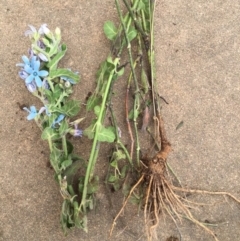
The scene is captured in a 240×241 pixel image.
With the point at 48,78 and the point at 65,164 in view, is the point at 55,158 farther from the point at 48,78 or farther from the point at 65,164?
the point at 48,78

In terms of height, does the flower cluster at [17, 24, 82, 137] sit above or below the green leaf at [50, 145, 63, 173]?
above

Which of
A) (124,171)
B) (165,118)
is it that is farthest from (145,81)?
(124,171)

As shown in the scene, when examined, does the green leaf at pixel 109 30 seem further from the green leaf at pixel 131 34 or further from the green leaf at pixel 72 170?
the green leaf at pixel 72 170

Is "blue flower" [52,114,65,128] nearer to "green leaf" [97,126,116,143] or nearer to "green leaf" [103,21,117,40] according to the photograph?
"green leaf" [97,126,116,143]

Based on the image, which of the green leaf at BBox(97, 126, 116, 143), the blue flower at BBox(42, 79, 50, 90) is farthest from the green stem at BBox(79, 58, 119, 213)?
the blue flower at BBox(42, 79, 50, 90)

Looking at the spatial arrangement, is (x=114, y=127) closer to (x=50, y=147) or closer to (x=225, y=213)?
(x=50, y=147)

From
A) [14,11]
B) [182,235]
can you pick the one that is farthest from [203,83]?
[14,11]
